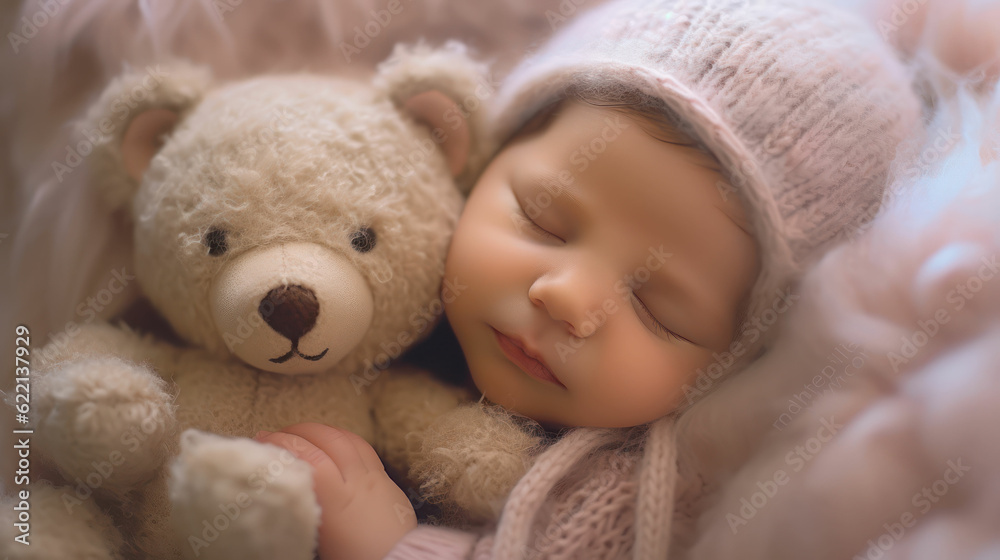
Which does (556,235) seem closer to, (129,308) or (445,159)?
(445,159)

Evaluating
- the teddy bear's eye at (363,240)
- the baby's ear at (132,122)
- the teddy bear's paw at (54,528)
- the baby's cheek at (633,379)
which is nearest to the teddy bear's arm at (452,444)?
the baby's cheek at (633,379)

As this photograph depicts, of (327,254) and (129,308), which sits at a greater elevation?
(327,254)

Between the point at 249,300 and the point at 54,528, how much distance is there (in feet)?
1.00

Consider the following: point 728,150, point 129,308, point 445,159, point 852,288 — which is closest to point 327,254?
point 445,159

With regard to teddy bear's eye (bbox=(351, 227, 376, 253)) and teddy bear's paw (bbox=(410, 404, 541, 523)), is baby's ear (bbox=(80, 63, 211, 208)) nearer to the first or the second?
teddy bear's eye (bbox=(351, 227, 376, 253))

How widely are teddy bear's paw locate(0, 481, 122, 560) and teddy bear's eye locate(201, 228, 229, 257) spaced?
30 centimetres

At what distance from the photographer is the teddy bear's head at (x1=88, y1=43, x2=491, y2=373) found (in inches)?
28.8

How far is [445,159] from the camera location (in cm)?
92

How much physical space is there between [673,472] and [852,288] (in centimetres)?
28

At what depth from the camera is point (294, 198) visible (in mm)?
755

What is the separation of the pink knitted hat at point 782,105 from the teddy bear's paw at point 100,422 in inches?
25.1

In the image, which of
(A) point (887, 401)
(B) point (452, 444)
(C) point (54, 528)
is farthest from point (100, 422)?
(A) point (887, 401)

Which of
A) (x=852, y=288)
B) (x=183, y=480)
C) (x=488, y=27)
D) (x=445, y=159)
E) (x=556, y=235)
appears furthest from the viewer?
(x=488, y=27)

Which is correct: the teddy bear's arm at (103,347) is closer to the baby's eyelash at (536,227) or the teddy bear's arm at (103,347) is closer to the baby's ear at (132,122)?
the baby's ear at (132,122)
